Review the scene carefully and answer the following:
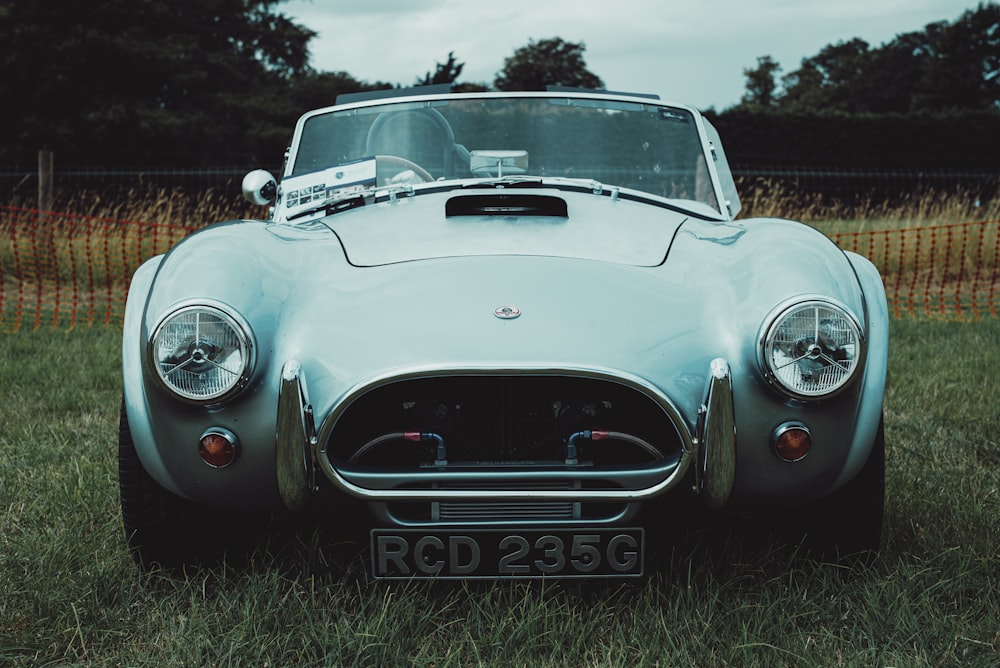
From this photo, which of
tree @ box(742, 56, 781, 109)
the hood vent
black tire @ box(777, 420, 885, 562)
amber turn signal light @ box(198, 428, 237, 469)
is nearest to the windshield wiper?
the hood vent

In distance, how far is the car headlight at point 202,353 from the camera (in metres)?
1.83

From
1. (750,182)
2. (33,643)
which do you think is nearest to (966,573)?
(33,643)

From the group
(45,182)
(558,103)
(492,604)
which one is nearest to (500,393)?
(492,604)

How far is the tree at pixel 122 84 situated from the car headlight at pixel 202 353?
676 inches

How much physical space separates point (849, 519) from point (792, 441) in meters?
0.43

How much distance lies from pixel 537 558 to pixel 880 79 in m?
44.6

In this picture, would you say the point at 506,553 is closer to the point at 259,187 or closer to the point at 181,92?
the point at 259,187

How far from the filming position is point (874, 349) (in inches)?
77.9

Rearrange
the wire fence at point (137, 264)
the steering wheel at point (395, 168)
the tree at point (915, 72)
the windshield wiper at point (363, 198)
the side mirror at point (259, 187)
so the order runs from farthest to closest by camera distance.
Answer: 1. the tree at point (915, 72)
2. the wire fence at point (137, 264)
3. the steering wheel at point (395, 168)
4. the side mirror at point (259, 187)
5. the windshield wiper at point (363, 198)

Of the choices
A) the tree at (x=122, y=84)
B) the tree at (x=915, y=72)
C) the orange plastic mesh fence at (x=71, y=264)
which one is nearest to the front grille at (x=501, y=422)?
the orange plastic mesh fence at (x=71, y=264)

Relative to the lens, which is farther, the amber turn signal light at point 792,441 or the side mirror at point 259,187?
the side mirror at point 259,187

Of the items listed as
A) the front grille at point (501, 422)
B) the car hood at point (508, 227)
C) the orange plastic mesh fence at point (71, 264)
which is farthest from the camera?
the orange plastic mesh fence at point (71, 264)

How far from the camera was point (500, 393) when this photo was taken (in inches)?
79.0

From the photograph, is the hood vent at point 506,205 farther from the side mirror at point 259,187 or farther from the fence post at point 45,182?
the fence post at point 45,182
